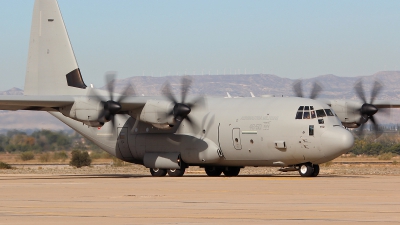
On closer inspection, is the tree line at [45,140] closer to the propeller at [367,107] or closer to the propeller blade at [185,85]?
the propeller blade at [185,85]

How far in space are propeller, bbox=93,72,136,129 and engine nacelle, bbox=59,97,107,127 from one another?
17 centimetres

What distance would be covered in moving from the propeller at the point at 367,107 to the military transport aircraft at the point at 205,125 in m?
0.05

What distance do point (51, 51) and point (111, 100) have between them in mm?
→ 7456

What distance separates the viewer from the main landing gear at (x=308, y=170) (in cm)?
3108

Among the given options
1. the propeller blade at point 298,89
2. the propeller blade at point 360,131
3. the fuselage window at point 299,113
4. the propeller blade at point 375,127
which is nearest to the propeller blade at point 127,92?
the fuselage window at point 299,113

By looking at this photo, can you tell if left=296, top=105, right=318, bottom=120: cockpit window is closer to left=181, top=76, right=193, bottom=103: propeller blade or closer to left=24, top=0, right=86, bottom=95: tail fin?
left=181, top=76, right=193, bottom=103: propeller blade

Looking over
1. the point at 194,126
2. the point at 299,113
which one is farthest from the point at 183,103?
the point at 299,113
